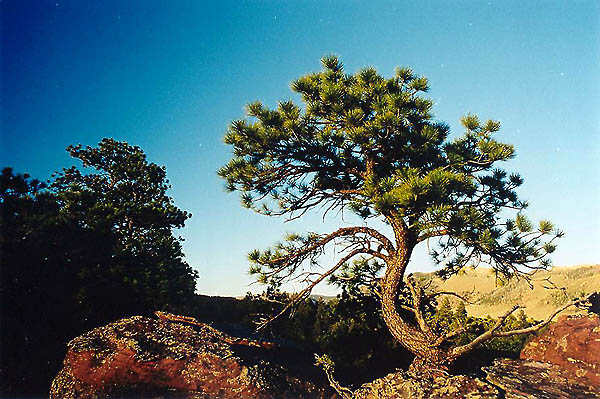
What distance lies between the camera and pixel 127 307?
22.5ft

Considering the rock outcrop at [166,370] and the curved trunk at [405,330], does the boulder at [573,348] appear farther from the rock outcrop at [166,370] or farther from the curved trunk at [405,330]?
the rock outcrop at [166,370]

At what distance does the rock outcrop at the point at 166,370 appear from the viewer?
4.08 metres

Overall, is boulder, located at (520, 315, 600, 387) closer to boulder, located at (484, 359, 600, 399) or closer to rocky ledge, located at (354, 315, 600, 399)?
rocky ledge, located at (354, 315, 600, 399)

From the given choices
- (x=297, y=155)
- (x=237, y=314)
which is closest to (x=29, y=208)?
(x=237, y=314)

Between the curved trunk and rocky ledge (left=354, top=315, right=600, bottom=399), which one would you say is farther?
the curved trunk

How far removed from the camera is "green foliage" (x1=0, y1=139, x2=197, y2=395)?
6.11 m

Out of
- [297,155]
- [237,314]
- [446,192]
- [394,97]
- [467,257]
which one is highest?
[394,97]

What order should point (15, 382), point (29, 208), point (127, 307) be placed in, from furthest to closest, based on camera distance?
point (29, 208) < point (127, 307) < point (15, 382)

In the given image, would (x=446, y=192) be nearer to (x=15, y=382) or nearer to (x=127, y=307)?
(x=127, y=307)

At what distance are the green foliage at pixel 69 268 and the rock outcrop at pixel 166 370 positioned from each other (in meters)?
2.12

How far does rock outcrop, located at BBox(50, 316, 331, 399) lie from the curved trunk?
4.32 feet

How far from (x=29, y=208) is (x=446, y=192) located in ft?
29.2

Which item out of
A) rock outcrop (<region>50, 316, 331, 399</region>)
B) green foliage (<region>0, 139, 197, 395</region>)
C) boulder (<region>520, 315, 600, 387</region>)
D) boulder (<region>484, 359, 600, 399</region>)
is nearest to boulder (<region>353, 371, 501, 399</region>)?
boulder (<region>484, 359, 600, 399</region>)

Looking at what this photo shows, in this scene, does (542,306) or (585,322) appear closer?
(585,322)
